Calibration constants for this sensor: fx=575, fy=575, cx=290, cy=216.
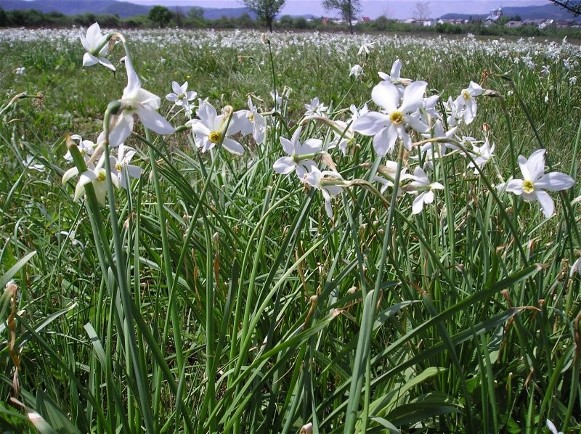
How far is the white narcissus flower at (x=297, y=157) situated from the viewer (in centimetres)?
128

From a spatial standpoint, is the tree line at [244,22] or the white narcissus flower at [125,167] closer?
the white narcissus flower at [125,167]

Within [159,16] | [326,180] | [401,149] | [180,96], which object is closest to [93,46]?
[326,180]

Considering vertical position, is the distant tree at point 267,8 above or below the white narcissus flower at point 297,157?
above

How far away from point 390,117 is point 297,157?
31 cm

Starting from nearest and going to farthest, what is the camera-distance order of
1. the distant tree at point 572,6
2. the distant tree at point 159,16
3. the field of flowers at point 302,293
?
1. the field of flowers at point 302,293
2. the distant tree at point 572,6
3. the distant tree at point 159,16

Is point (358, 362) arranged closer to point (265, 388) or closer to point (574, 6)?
point (265, 388)

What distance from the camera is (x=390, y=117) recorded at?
103cm

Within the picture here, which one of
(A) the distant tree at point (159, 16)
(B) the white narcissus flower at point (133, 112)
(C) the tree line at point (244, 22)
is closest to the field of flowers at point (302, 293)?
(B) the white narcissus flower at point (133, 112)

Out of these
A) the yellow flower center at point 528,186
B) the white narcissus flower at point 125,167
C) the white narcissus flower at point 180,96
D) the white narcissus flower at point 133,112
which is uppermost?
the white narcissus flower at point 133,112

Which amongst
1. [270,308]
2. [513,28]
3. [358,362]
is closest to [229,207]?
[270,308]

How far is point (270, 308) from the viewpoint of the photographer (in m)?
1.56

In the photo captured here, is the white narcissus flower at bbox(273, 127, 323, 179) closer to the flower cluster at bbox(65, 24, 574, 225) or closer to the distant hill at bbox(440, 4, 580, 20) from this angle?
the flower cluster at bbox(65, 24, 574, 225)

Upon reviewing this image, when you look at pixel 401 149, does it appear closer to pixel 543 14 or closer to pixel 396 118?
pixel 396 118

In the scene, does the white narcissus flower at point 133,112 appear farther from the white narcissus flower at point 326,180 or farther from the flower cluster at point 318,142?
the white narcissus flower at point 326,180
